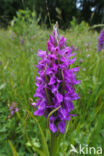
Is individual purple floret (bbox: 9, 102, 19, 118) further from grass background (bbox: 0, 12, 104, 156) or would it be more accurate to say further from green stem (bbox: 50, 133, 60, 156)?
green stem (bbox: 50, 133, 60, 156)

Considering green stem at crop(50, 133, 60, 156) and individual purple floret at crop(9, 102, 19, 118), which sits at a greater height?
individual purple floret at crop(9, 102, 19, 118)

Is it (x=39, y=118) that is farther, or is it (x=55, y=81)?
(x=39, y=118)

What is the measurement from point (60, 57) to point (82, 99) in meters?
1.10

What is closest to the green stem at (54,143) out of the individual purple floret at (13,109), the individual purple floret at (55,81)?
the individual purple floret at (55,81)

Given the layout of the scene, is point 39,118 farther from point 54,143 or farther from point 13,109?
point 54,143

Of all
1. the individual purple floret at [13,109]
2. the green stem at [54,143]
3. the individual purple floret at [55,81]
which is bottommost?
the green stem at [54,143]

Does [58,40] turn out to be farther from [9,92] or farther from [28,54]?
[28,54]

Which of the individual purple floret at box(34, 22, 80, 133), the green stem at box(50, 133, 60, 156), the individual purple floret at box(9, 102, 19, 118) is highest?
the individual purple floret at box(34, 22, 80, 133)

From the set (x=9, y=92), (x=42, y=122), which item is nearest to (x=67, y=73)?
(x=42, y=122)

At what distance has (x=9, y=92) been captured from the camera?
1.87 meters

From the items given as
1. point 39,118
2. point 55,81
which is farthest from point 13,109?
point 55,81

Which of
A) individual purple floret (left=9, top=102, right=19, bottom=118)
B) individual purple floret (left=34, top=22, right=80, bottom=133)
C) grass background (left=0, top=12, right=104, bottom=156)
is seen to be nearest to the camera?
individual purple floret (left=34, top=22, right=80, bottom=133)

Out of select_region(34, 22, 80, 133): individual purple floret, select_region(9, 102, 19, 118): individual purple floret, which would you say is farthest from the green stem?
select_region(9, 102, 19, 118): individual purple floret

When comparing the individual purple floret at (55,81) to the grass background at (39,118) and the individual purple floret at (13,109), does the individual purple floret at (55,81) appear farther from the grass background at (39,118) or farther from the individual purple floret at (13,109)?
the individual purple floret at (13,109)
